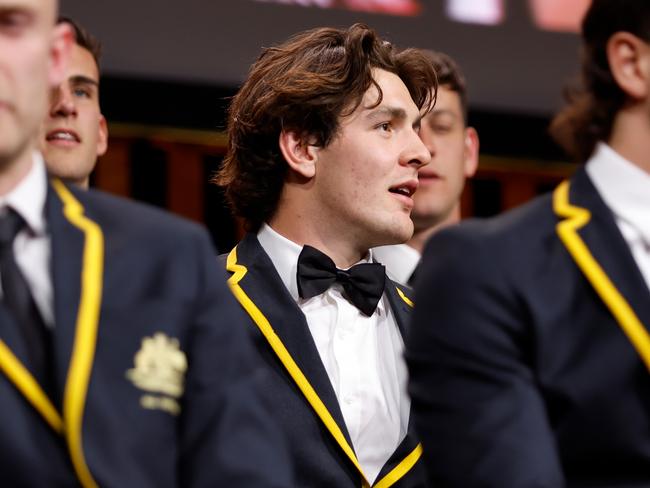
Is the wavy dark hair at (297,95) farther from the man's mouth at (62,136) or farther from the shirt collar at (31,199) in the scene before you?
the shirt collar at (31,199)

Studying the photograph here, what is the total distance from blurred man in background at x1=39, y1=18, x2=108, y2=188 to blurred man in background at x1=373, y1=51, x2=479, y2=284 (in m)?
0.85

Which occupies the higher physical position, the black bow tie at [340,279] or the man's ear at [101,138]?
the black bow tie at [340,279]

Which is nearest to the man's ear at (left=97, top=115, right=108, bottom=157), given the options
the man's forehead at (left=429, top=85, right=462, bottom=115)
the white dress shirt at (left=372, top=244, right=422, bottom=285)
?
the white dress shirt at (left=372, top=244, right=422, bottom=285)

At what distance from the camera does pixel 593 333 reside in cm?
168

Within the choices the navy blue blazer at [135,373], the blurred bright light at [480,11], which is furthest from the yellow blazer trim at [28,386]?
the blurred bright light at [480,11]

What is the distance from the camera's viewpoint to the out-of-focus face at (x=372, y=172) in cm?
268

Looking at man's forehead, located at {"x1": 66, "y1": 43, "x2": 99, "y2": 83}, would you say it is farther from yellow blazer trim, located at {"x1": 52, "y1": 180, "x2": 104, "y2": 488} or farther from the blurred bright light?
the blurred bright light

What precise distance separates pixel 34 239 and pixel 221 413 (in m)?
0.32

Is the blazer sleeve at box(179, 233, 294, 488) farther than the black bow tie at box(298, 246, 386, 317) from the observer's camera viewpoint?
No

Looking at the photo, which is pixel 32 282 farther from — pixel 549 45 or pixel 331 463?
pixel 549 45

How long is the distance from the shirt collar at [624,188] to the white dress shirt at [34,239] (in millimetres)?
720

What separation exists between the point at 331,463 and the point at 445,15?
2.90 m

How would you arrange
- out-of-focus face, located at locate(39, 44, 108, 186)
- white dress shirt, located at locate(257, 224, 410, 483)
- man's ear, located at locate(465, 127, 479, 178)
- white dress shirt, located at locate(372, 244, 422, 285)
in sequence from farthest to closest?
1. man's ear, located at locate(465, 127, 479, 178)
2. white dress shirt, located at locate(372, 244, 422, 285)
3. out-of-focus face, located at locate(39, 44, 108, 186)
4. white dress shirt, located at locate(257, 224, 410, 483)

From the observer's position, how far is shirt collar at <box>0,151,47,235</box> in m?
1.64
